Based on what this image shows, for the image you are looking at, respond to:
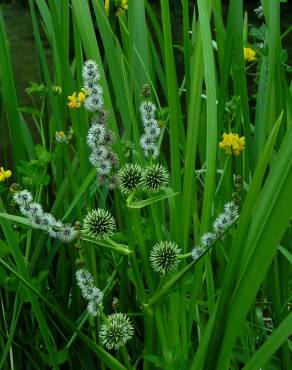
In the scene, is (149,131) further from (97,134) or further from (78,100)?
(78,100)

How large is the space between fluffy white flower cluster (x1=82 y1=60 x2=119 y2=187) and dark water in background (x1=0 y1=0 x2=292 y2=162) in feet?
10.2

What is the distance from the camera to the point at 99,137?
0.85 metres

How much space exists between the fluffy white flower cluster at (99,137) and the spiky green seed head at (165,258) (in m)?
0.11

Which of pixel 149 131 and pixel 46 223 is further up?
pixel 149 131

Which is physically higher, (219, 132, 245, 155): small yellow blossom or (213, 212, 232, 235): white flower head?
(219, 132, 245, 155): small yellow blossom

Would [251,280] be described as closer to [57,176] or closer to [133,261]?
[133,261]

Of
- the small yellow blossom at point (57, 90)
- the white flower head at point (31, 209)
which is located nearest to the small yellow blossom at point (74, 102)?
the small yellow blossom at point (57, 90)

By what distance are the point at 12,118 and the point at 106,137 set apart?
1.18 feet

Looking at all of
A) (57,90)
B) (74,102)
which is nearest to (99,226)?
(74,102)

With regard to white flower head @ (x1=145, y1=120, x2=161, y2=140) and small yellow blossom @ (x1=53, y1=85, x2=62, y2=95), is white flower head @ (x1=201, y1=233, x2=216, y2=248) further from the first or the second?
small yellow blossom @ (x1=53, y1=85, x2=62, y2=95)

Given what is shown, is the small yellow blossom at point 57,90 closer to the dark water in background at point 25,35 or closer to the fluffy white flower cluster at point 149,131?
the fluffy white flower cluster at point 149,131

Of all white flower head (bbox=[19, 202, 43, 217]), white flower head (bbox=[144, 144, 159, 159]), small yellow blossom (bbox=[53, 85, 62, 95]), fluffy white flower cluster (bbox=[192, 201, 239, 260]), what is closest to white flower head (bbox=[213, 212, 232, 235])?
fluffy white flower cluster (bbox=[192, 201, 239, 260])

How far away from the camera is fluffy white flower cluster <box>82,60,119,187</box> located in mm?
858

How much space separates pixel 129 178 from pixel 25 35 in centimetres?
386
